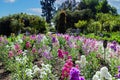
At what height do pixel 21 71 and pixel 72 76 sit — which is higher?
pixel 72 76

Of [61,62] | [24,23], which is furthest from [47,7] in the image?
[61,62]

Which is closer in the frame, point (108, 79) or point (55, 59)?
point (108, 79)

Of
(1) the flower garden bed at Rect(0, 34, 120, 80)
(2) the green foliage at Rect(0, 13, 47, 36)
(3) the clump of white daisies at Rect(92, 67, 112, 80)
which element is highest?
(3) the clump of white daisies at Rect(92, 67, 112, 80)

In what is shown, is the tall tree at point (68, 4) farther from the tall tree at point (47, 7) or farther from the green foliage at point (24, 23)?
the green foliage at point (24, 23)

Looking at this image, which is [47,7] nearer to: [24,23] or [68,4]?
[68,4]

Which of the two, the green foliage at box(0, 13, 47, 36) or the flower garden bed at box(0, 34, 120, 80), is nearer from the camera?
the flower garden bed at box(0, 34, 120, 80)

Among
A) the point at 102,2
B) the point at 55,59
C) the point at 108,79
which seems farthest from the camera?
the point at 102,2

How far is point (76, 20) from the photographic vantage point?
6494 centimetres

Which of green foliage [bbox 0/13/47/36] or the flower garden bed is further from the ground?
the flower garden bed

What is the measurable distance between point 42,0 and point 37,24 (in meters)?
43.0

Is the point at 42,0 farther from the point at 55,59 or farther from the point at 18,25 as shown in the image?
the point at 55,59

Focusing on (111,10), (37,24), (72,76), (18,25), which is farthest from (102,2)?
(72,76)

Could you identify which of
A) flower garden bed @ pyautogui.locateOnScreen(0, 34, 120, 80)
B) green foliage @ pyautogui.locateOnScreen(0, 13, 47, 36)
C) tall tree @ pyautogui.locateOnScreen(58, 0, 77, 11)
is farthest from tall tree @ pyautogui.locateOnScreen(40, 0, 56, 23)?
flower garden bed @ pyautogui.locateOnScreen(0, 34, 120, 80)

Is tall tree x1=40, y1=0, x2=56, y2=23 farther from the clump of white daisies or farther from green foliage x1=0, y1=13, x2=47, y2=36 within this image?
the clump of white daisies
